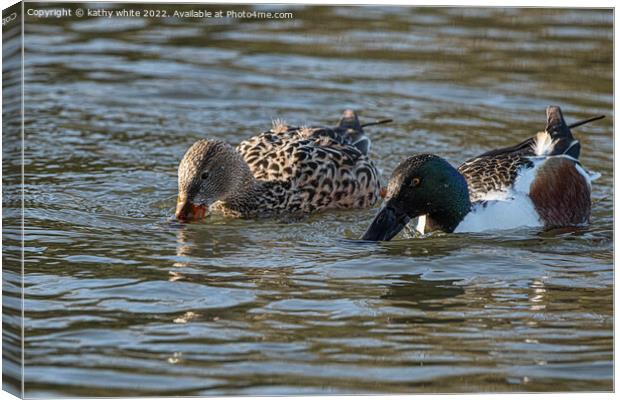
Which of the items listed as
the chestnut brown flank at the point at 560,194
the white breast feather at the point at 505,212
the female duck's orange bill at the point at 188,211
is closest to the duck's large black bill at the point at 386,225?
the white breast feather at the point at 505,212

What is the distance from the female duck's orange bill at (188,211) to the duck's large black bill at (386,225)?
156 centimetres

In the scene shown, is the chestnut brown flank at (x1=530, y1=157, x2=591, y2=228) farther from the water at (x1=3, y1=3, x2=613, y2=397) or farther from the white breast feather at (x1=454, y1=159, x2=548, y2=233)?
the water at (x1=3, y1=3, x2=613, y2=397)

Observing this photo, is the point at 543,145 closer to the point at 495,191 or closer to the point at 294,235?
the point at 495,191

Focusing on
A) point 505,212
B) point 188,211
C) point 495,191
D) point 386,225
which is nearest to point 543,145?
point 495,191

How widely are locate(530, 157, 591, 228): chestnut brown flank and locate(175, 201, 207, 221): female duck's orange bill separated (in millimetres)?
2641

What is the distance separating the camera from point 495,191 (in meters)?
10.4

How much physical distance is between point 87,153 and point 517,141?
160 inches

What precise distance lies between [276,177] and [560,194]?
7.99 feet

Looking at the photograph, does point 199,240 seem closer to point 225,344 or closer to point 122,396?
point 225,344

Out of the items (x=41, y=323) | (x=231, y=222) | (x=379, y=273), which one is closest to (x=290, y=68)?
(x=231, y=222)

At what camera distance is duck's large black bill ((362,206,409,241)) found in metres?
9.73

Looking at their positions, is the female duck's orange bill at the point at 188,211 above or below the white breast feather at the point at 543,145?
below

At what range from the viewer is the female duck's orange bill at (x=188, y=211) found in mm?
10500

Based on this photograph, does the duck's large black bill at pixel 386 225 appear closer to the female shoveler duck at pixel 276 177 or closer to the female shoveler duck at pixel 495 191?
the female shoveler duck at pixel 495 191
